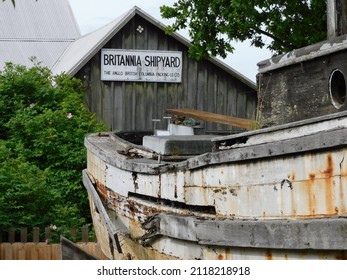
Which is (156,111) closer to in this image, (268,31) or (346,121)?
(268,31)

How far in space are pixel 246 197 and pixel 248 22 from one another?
1293 centimetres

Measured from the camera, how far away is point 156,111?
2400cm

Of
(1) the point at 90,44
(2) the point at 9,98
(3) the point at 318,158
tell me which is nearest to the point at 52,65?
(1) the point at 90,44

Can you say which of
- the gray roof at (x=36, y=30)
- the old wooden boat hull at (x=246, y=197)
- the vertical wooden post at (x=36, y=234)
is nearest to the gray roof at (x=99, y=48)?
the gray roof at (x=36, y=30)

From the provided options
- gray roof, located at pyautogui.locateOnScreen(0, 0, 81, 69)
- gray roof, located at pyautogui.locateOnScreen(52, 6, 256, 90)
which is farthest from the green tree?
gray roof, located at pyautogui.locateOnScreen(0, 0, 81, 69)

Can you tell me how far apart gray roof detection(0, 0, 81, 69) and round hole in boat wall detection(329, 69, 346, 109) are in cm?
1737

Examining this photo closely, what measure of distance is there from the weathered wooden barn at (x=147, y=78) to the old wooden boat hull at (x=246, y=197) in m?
13.6

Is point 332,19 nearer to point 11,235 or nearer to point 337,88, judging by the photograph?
point 337,88

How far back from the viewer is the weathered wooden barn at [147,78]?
77.2ft

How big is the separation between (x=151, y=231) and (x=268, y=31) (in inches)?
492

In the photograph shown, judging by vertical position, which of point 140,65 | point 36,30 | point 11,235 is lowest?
point 11,235

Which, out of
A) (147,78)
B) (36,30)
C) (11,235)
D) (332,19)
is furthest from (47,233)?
(36,30)

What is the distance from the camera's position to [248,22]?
65.7 ft

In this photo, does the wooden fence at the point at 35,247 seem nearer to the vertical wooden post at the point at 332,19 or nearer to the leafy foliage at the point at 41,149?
the leafy foliage at the point at 41,149
